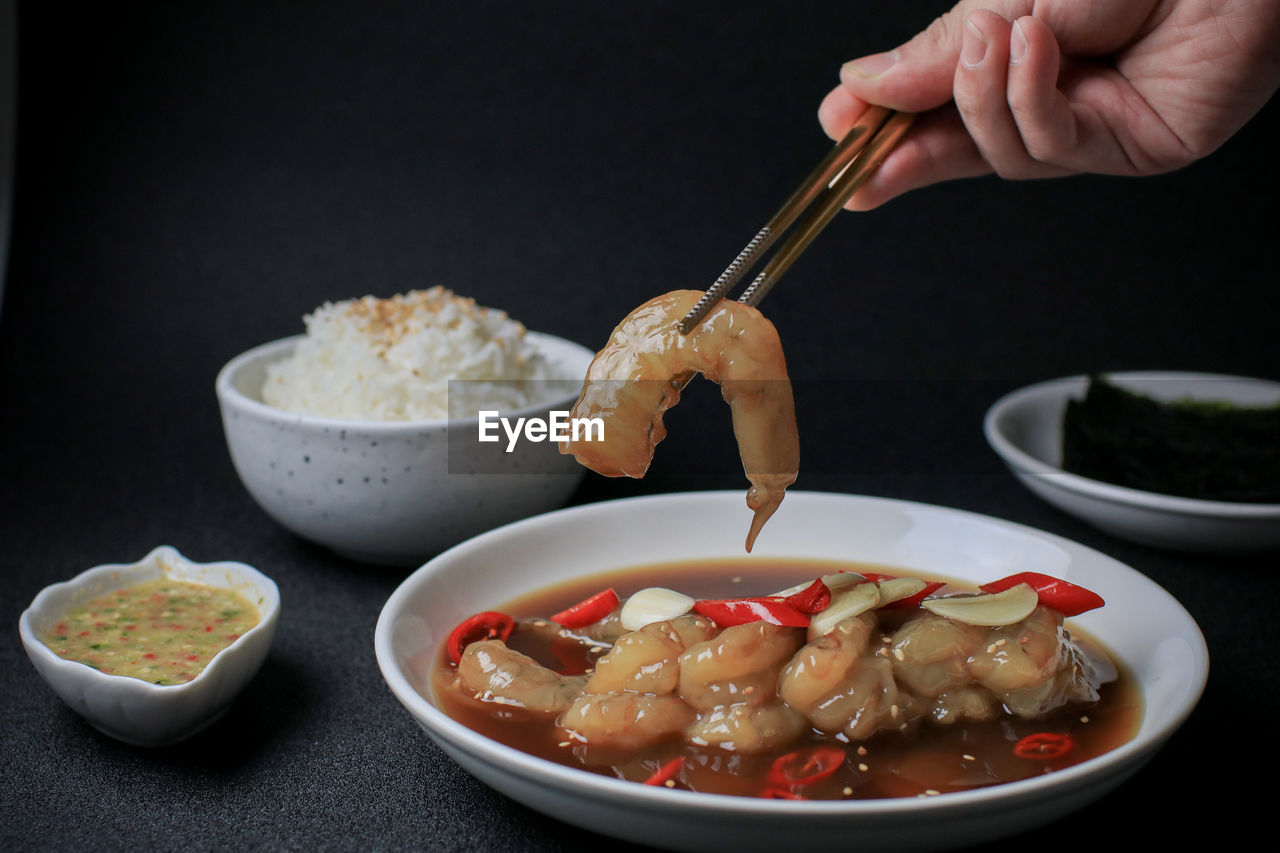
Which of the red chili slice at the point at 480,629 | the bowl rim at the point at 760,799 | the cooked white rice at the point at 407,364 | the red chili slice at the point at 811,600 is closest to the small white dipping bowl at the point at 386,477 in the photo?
the cooked white rice at the point at 407,364

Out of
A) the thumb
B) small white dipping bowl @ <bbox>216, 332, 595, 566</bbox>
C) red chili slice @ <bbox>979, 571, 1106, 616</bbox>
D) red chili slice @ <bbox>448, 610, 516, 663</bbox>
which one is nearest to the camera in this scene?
red chili slice @ <bbox>979, 571, 1106, 616</bbox>

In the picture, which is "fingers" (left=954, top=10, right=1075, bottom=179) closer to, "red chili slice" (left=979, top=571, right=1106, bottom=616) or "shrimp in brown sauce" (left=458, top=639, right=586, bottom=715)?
"red chili slice" (left=979, top=571, right=1106, bottom=616)

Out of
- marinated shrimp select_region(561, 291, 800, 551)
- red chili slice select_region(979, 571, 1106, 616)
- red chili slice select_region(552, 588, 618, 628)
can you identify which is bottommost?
red chili slice select_region(552, 588, 618, 628)

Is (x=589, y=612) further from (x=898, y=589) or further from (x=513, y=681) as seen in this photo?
(x=898, y=589)

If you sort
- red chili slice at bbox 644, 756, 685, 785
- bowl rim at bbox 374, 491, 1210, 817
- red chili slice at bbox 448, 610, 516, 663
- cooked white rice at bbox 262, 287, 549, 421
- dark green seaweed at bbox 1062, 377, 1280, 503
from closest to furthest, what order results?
bowl rim at bbox 374, 491, 1210, 817
red chili slice at bbox 644, 756, 685, 785
red chili slice at bbox 448, 610, 516, 663
cooked white rice at bbox 262, 287, 549, 421
dark green seaweed at bbox 1062, 377, 1280, 503

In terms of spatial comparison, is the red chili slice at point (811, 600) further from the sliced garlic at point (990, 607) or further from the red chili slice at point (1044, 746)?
the red chili slice at point (1044, 746)

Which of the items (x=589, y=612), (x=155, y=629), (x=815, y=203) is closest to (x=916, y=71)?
(x=815, y=203)

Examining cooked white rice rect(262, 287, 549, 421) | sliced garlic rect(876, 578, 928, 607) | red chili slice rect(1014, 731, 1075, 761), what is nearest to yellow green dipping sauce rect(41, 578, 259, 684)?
cooked white rice rect(262, 287, 549, 421)

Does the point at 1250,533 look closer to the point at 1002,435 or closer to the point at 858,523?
the point at 1002,435
